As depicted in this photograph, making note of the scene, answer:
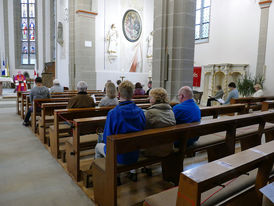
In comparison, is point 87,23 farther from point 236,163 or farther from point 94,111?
point 236,163

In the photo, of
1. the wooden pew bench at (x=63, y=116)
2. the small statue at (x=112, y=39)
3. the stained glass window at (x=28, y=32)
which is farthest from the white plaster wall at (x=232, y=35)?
the stained glass window at (x=28, y=32)

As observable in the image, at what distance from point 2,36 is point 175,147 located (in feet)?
68.3

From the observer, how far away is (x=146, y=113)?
2535 millimetres

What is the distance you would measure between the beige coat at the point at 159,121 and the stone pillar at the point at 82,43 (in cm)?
857

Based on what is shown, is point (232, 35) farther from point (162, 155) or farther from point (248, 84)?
point (162, 155)

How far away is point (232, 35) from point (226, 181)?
11172mm

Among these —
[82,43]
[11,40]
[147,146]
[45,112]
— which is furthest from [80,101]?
[11,40]

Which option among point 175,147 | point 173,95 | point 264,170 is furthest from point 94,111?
point 173,95

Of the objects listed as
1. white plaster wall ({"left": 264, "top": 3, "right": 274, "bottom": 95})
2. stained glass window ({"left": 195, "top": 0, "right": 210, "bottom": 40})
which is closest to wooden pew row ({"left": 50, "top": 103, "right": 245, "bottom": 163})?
white plaster wall ({"left": 264, "top": 3, "right": 274, "bottom": 95})

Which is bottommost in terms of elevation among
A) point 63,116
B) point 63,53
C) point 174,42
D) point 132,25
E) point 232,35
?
point 63,116

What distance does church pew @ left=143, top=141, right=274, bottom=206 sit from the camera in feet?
3.59

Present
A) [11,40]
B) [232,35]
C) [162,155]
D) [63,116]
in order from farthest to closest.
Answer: [11,40]
[232,35]
[63,116]
[162,155]

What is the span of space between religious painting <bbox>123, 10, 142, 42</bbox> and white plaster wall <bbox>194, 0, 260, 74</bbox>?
3.41m

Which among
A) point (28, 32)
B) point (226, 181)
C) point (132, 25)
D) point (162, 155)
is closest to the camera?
point (226, 181)
